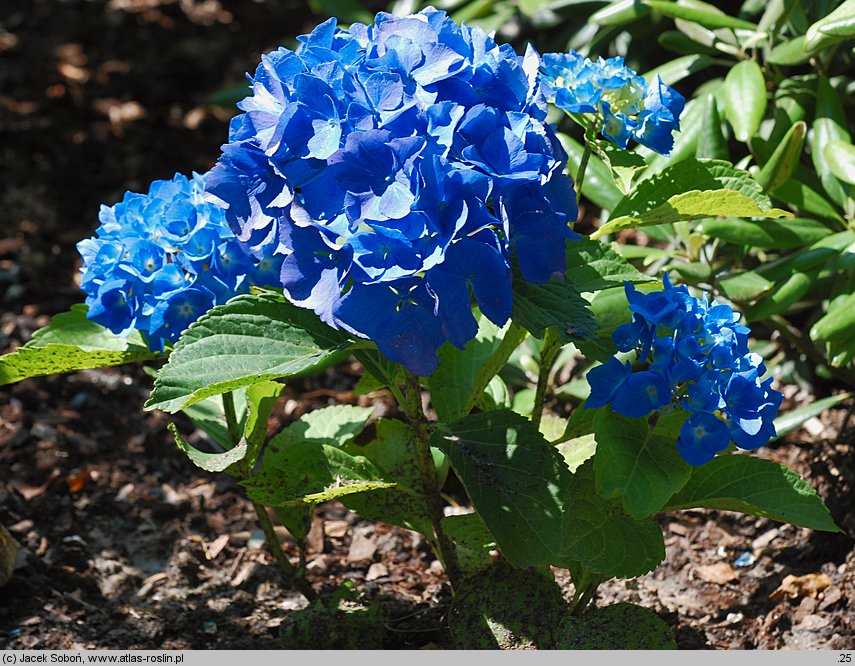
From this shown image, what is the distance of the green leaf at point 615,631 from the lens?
155 cm

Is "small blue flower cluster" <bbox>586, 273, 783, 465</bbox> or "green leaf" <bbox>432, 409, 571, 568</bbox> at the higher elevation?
"small blue flower cluster" <bbox>586, 273, 783, 465</bbox>

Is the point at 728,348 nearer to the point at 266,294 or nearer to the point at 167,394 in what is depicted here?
the point at 266,294

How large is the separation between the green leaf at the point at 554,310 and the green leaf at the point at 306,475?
1.19ft

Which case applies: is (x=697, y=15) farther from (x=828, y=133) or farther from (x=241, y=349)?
Result: (x=241, y=349)

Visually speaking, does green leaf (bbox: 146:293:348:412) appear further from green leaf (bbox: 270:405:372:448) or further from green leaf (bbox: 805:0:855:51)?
green leaf (bbox: 805:0:855:51)

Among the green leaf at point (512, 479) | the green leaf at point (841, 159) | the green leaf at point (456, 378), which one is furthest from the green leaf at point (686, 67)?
the green leaf at point (512, 479)

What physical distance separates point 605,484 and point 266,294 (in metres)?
0.56

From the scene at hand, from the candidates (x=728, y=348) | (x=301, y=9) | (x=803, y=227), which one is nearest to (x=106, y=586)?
(x=728, y=348)

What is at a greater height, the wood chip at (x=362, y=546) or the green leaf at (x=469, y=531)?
the green leaf at (x=469, y=531)

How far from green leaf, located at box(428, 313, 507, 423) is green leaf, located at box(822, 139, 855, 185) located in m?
0.73

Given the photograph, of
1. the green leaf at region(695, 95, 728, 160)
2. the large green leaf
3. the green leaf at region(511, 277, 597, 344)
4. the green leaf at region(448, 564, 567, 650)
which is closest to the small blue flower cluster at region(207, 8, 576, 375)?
the green leaf at region(511, 277, 597, 344)

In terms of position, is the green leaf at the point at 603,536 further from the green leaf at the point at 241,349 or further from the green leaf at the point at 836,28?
the green leaf at the point at 836,28

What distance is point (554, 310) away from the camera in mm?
1305

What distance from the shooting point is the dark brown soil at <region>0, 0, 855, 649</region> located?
1.86m
